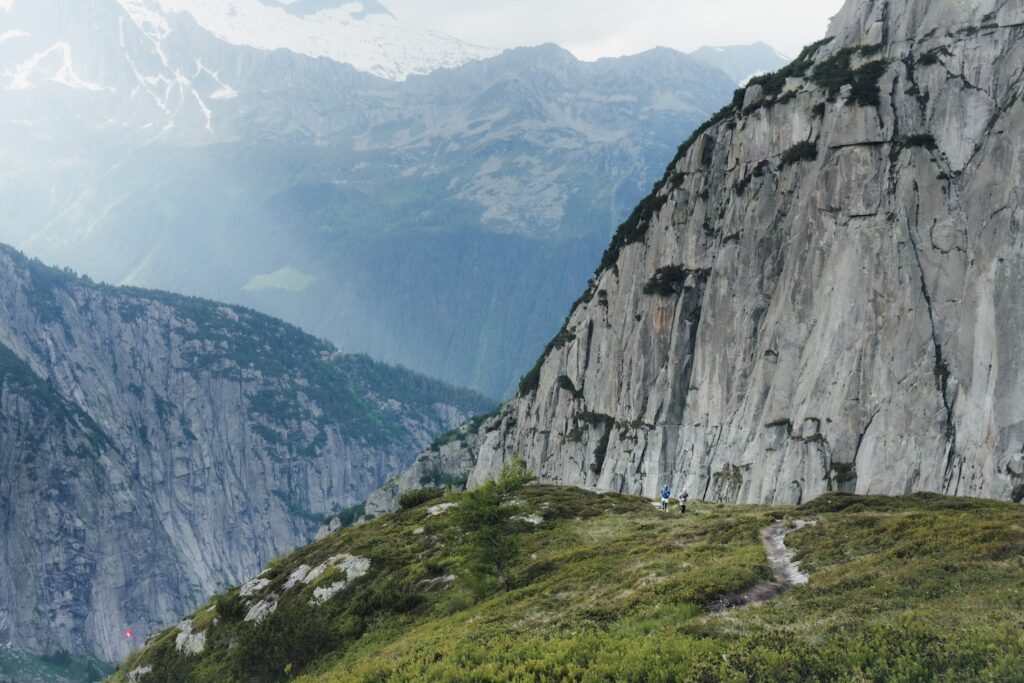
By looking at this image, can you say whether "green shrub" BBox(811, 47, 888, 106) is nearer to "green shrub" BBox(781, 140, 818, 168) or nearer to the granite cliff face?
the granite cliff face

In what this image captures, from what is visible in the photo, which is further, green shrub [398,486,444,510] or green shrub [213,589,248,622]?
green shrub [398,486,444,510]

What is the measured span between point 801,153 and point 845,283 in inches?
682

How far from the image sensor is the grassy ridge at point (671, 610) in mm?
19438

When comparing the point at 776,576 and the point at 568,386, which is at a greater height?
the point at 776,576

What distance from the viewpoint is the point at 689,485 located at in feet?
300

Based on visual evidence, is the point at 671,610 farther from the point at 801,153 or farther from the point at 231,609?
the point at 801,153

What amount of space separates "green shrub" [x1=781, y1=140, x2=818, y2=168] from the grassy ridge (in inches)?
1818

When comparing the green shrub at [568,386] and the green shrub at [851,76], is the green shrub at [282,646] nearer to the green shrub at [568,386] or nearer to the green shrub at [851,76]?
the green shrub at [851,76]

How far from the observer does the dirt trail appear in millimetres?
28750

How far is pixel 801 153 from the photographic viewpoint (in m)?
88.5

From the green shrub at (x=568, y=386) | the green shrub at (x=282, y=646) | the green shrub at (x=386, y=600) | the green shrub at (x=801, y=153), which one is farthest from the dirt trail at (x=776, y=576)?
the green shrub at (x=568, y=386)

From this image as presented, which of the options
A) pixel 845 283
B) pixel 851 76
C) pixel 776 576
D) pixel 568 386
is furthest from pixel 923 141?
pixel 568 386

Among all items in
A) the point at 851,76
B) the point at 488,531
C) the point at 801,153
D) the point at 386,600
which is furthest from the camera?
the point at 801,153

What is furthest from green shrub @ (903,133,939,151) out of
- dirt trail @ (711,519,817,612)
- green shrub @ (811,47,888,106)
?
dirt trail @ (711,519,817,612)
